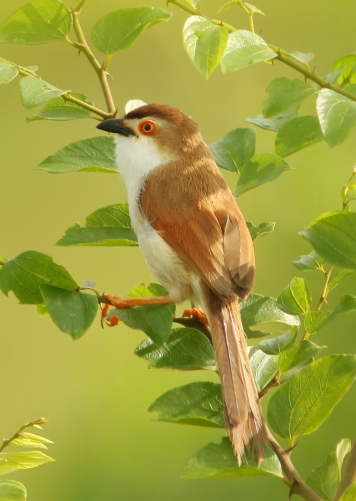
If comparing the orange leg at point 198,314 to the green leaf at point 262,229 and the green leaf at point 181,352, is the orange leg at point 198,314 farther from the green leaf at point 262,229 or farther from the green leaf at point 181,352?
the green leaf at point 181,352

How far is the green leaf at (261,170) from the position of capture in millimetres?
2488

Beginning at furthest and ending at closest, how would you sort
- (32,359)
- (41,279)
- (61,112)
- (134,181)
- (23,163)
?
(23,163)
(32,359)
(134,181)
(61,112)
(41,279)

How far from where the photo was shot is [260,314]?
256 centimetres

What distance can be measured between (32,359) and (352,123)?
4172 mm

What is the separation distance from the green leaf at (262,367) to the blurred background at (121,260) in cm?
260

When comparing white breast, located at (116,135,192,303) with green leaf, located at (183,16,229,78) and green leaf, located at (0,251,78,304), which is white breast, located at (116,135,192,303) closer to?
green leaf, located at (0,251,78,304)

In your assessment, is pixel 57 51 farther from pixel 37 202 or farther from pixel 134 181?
pixel 134 181

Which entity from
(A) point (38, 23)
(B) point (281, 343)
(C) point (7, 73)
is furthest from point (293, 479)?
(A) point (38, 23)

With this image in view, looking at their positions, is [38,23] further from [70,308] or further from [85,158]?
[70,308]

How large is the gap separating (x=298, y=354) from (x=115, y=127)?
157cm

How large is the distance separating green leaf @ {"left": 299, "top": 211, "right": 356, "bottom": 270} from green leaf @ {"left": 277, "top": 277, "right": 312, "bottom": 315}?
272mm

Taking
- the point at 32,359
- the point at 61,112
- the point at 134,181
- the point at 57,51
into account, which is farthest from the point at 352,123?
the point at 57,51

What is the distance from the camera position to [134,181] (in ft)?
11.2

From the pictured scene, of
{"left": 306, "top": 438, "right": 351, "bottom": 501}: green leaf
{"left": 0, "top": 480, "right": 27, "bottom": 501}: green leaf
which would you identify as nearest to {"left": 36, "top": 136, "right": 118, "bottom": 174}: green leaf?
{"left": 0, "top": 480, "right": 27, "bottom": 501}: green leaf
